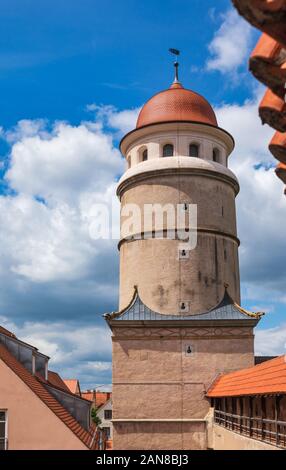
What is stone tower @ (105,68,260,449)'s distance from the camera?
21.1 meters

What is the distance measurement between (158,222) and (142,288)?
2.84 metres

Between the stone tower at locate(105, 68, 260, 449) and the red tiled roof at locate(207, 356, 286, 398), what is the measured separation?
2.14m

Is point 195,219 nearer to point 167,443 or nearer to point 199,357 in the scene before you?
point 199,357

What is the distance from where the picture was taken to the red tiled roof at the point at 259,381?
476 inches

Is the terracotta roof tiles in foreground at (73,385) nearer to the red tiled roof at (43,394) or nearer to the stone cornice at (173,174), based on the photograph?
the stone cornice at (173,174)

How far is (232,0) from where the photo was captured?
9.11 feet

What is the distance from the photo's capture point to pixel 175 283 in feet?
75.8

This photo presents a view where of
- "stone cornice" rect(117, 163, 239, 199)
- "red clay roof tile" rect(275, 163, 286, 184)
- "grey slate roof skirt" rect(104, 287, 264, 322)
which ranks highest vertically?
"stone cornice" rect(117, 163, 239, 199)

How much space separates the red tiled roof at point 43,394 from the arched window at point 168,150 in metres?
12.5

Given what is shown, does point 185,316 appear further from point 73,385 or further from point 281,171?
point 73,385

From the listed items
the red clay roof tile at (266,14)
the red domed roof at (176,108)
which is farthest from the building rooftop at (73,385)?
the red clay roof tile at (266,14)

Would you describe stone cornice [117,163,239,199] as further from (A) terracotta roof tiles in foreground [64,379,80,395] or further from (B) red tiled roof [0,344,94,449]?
(A) terracotta roof tiles in foreground [64,379,80,395]

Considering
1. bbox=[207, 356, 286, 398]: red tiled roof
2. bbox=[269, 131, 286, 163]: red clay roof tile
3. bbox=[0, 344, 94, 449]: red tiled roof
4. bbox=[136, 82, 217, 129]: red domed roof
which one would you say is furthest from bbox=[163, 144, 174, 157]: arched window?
bbox=[269, 131, 286, 163]: red clay roof tile

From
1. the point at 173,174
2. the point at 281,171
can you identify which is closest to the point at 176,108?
the point at 173,174
